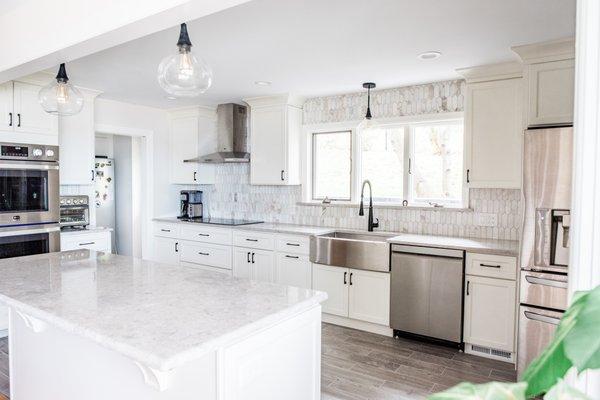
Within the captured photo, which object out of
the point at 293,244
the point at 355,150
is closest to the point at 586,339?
the point at 293,244

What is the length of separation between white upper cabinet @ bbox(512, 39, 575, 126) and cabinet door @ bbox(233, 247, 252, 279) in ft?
9.78

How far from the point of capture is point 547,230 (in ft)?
8.62

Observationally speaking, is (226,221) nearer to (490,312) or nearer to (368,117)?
(368,117)

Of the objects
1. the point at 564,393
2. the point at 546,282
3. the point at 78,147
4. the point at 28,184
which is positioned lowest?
the point at 546,282

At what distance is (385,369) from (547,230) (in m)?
1.48

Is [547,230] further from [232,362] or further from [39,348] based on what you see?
[39,348]

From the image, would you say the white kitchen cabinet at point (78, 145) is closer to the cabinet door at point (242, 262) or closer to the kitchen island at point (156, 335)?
the cabinet door at point (242, 262)

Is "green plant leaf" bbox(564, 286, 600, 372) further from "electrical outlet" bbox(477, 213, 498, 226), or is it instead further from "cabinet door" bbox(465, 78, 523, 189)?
"electrical outlet" bbox(477, 213, 498, 226)

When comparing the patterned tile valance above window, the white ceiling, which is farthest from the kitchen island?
the patterned tile valance above window

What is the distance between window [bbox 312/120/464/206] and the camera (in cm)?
399

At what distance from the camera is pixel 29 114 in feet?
12.3

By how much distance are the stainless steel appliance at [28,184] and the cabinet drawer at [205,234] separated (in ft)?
4.98

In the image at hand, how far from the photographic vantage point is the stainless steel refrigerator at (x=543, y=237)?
256 cm

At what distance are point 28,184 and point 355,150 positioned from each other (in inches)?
127
